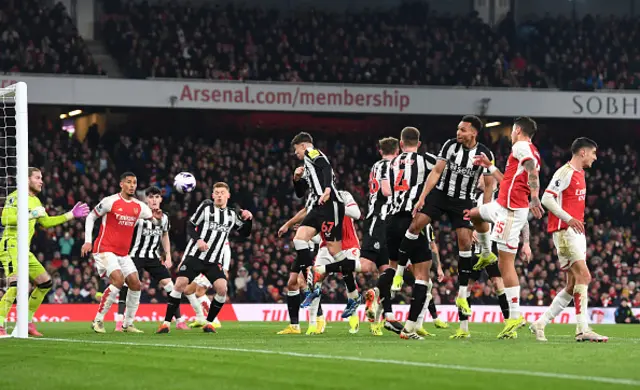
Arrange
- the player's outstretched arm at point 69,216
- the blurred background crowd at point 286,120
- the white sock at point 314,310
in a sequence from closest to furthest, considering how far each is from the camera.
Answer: the player's outstretched arm at point 69,216, the white sock at point 314,310, the blurred background crowd at point 286,120

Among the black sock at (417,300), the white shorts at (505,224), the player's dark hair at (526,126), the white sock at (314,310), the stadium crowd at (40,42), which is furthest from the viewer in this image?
the stadium crowd at (40,42)

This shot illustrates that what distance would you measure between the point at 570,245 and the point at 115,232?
7.14 meters

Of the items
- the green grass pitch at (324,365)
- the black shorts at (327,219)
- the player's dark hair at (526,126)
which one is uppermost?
the player's dark hair at (526,126)

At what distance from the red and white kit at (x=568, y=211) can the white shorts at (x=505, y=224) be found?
1.13 feet

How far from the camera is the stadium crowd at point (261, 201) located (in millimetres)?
29594

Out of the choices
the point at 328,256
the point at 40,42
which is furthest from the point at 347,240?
the point at 40,42

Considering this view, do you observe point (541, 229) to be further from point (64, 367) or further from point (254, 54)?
point (64, 367)

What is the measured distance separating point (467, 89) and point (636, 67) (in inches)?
310

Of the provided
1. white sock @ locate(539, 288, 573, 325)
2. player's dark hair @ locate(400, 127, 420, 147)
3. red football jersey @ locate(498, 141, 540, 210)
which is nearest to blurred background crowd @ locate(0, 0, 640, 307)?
player's dark hair @ locate(400, 127, 420, 147)

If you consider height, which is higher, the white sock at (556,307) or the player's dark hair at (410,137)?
the player's dark hair at (410,137)

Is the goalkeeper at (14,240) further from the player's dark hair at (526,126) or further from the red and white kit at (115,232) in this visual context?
the player's dark hair at (526,126)

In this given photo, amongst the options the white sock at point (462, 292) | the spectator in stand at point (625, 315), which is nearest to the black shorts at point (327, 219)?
the white sock at point (462, 292)

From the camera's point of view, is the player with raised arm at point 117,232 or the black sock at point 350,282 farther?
the player with raised arm at point 117,232

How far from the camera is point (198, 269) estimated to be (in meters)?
16.6
